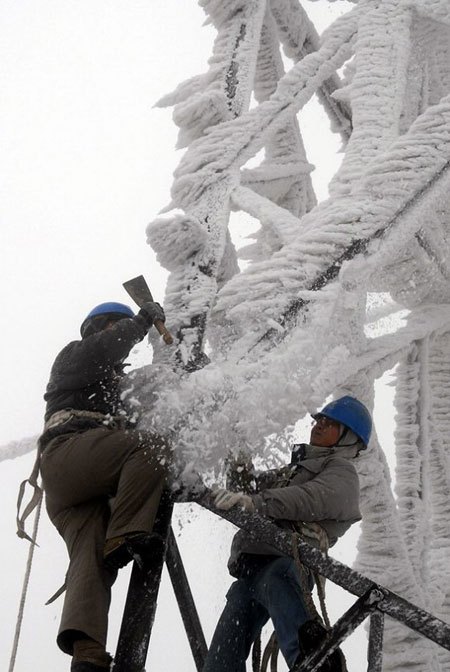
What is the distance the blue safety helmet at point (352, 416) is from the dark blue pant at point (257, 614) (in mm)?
758

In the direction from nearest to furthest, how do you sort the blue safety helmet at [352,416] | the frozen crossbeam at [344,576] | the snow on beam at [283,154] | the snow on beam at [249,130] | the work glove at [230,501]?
the frozen crossbeam at [344,576] < the work glove at [230,501] < the blue safety helmet at [352,416] < the snow on beam at [249,130] < the snow on beam at [283,154]

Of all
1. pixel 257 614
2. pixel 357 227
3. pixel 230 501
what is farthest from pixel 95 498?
pixel 357 227

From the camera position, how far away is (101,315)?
4125mm

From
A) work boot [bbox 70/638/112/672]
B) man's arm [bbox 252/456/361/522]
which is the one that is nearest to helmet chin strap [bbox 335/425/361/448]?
man's arm [bbox 252/456/361/522]

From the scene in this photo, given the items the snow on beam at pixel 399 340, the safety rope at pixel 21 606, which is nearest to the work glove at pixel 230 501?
the safety rope at pixel 21 606

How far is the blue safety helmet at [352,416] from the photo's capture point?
421cm

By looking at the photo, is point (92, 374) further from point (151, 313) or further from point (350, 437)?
point (350, 437)

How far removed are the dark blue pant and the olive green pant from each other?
84 centimetres

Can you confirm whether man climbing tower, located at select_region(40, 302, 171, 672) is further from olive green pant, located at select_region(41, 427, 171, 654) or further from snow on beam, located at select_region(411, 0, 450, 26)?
snow on beam, located at select_region(411, 0, 450, 26)

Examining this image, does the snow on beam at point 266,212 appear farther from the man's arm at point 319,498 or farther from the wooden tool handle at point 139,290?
the man's arm at point 319,498

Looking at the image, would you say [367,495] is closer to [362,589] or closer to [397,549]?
[397,549]

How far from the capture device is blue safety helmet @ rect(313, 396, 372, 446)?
166 inches

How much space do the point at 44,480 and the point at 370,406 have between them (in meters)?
3.12

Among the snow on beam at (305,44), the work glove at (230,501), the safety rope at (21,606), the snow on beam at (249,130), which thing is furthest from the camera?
the snow on beam at (305,44)
